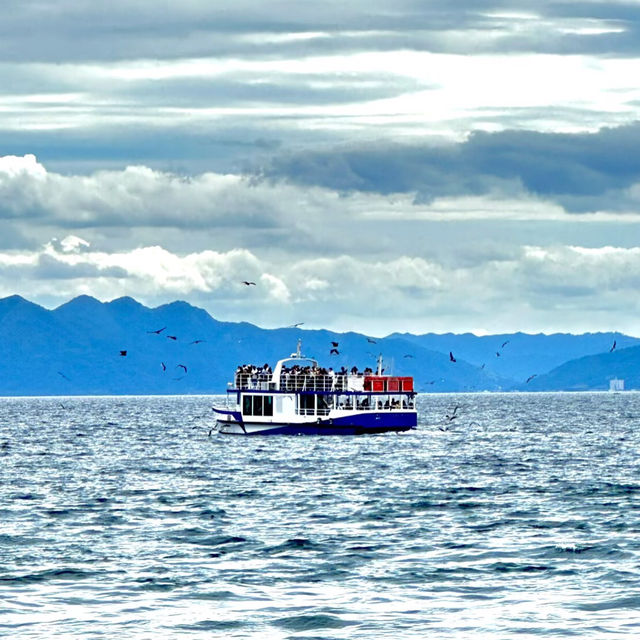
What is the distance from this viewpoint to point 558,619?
36.3 m

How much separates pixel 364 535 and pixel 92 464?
5009 cm

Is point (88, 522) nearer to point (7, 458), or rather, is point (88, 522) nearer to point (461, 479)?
point (461, 479)

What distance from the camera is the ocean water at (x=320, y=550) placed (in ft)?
120

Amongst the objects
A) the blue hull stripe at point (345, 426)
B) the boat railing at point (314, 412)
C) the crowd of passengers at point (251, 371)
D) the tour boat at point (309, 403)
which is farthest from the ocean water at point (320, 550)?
the crowd of passengers at point (251, 371)

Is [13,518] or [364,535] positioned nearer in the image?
[364,535]

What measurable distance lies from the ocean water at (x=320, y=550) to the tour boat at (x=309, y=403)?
109 ft

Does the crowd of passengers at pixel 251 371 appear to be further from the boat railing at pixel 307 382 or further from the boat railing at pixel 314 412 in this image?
the boat railing at pixel 314 412

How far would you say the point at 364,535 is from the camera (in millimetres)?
53656

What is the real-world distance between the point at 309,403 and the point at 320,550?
85226mm

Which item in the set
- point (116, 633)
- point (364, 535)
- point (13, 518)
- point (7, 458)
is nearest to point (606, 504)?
point (364, 535)

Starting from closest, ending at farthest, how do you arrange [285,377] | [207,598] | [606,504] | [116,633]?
1. [116,633]
2. [207,598]
3. [606,504]
4. [285,377]

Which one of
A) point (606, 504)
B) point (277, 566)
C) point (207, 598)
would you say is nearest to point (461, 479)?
point (606, 504)

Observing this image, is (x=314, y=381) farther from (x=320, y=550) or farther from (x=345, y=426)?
(x=320, y=550)

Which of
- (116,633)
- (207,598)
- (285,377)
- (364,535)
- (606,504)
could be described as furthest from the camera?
(285,377)
